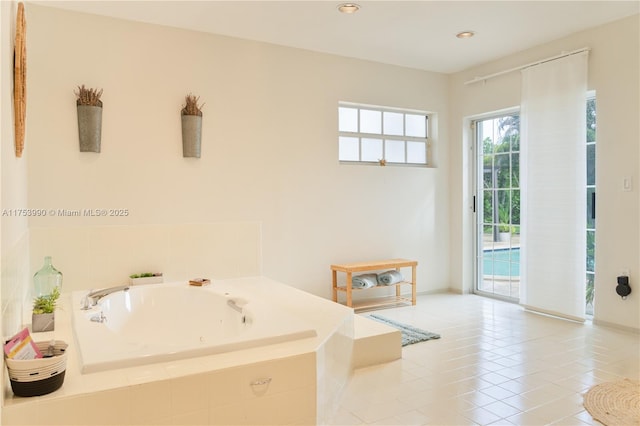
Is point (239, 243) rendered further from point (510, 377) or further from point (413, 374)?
point (510, 377)

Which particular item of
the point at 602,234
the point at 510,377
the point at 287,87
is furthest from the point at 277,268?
the point at 602,234

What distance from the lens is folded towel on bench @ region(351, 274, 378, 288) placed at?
4473 millimetres

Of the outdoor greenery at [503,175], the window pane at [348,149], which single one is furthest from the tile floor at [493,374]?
the window pane at [348,149]

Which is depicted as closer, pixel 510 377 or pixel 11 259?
pixel 11 259

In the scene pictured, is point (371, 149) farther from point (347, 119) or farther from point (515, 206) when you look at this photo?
point (515, 206)

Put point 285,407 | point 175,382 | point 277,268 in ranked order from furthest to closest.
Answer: point 277,268 < point 285,407 < point 175,382

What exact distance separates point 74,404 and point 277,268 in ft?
9.15

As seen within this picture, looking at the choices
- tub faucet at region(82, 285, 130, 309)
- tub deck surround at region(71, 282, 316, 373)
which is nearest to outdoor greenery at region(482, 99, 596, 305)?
tub deck surround at region(71, 282, 316, 373)

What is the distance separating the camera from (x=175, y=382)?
5.59 ft

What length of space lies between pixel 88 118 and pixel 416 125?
3342 millimetres

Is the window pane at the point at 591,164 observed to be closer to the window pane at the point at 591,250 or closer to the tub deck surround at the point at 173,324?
the window pane at the point at 591,250

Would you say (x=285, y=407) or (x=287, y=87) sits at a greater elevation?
(x=287, y=87)

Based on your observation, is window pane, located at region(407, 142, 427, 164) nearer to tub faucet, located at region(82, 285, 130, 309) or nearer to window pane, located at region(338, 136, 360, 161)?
window pane, located at region(338, 136, 360, 161)

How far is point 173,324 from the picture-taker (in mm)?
3209
